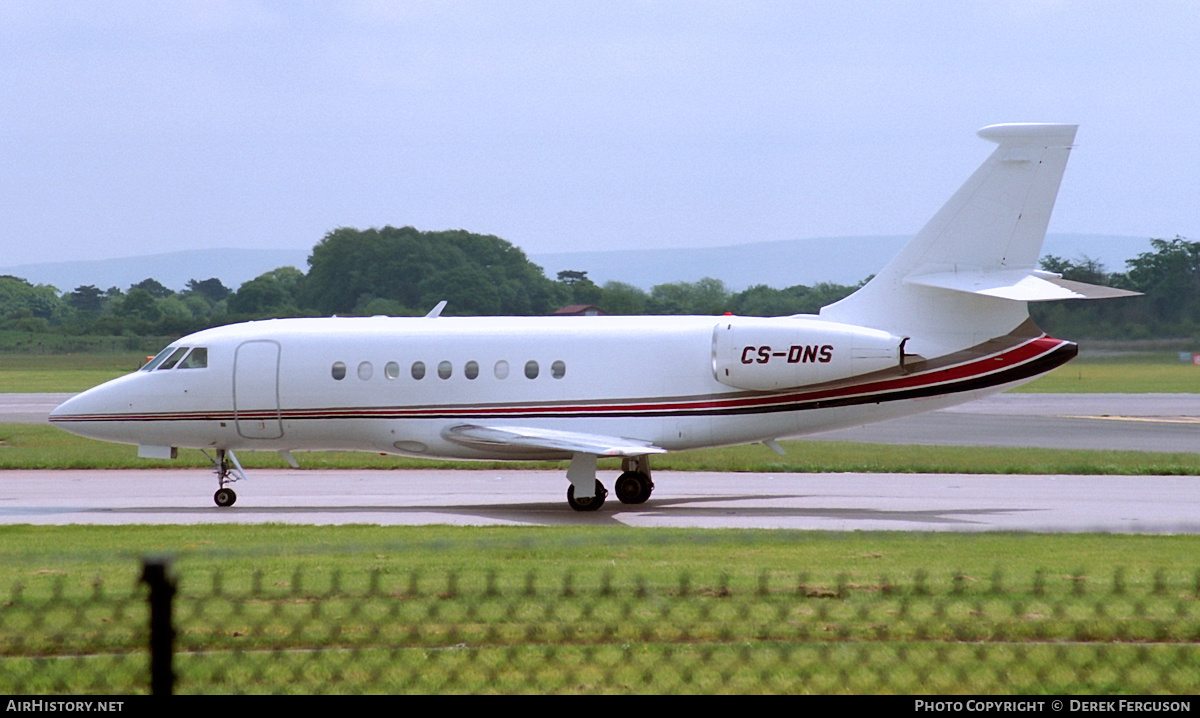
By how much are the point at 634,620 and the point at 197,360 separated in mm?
14683

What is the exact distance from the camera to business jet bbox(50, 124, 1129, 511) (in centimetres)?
1936

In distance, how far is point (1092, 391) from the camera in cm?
5866

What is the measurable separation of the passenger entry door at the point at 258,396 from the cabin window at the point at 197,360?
554 millimetres

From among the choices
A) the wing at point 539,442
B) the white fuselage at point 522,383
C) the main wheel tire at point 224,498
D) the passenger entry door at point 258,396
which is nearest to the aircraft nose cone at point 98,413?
the white fuselage at point 522,383

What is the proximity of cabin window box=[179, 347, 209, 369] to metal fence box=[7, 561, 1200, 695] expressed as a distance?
11.0 metres

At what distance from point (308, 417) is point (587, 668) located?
48.7 ft

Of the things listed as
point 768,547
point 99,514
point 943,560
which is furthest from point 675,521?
Result: point 99,514

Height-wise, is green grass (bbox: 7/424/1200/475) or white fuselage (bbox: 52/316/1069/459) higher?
white fuselage (bbox: 52/316/1069/459)

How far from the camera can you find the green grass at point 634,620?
22.5ft

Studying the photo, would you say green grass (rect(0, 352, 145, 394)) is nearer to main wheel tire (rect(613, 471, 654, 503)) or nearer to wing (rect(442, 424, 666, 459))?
wing (rect(442, 424, 666, 459))

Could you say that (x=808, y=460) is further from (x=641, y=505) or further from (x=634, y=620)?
(x=634, y=620)

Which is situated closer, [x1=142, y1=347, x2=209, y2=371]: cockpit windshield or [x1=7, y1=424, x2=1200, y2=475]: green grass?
[x1=142, y1=347, x2=209, y2=371]: cockpit windshield

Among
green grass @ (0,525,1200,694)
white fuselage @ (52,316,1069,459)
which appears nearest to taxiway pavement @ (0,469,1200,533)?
white fuselage @ (52,316,1069,459)

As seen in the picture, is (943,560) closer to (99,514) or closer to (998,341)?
(998,341)
